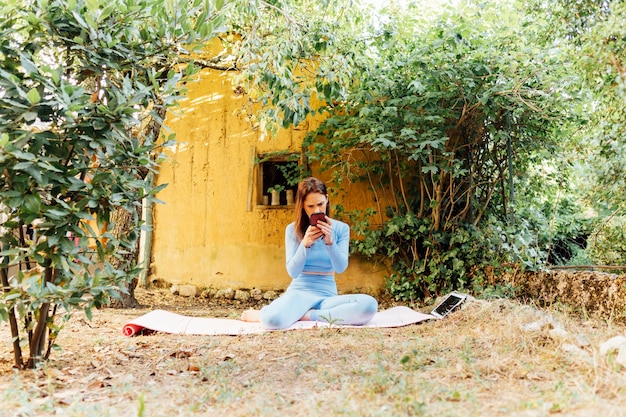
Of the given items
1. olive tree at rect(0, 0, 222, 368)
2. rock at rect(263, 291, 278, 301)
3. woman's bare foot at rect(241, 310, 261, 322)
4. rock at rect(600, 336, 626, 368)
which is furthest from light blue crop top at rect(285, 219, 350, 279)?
rock at rect(263, 291, 278, 301)

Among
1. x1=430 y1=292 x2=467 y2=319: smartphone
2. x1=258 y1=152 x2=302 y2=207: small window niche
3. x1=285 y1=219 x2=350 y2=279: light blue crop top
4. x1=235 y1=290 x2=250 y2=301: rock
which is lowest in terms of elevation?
x1=235 y1=290 x2=250 y2=301: rock

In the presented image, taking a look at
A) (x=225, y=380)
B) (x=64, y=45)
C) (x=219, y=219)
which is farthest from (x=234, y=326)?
(x=219, y=219)

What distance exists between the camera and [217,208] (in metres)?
6.91

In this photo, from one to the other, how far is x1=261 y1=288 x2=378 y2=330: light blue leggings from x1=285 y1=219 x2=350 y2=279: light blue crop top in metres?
0.21

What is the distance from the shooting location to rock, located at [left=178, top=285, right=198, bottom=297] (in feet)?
22.4

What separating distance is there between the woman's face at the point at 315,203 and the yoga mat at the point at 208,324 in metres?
0.84

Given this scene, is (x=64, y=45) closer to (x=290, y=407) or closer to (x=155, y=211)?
(x=290, y=407)

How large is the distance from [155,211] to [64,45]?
4.69m

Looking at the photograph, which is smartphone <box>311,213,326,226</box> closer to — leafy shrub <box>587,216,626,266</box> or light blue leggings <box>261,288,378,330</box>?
light blue leggings <box>261,288,378,330</box>

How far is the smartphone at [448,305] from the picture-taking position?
14.9 ft

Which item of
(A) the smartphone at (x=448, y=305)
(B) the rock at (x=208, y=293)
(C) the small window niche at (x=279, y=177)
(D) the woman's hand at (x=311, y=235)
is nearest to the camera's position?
(D) the woman's hand at (x=311, y=235)

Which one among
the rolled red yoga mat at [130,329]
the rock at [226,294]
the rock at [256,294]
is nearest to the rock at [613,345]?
the rolled red yoga mat at [130,329]

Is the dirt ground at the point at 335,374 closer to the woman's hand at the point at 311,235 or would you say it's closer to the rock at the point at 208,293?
the woman's hand at the point at 311,235

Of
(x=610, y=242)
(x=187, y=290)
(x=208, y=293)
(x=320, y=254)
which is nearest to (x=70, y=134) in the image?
(x=320, y=254)
